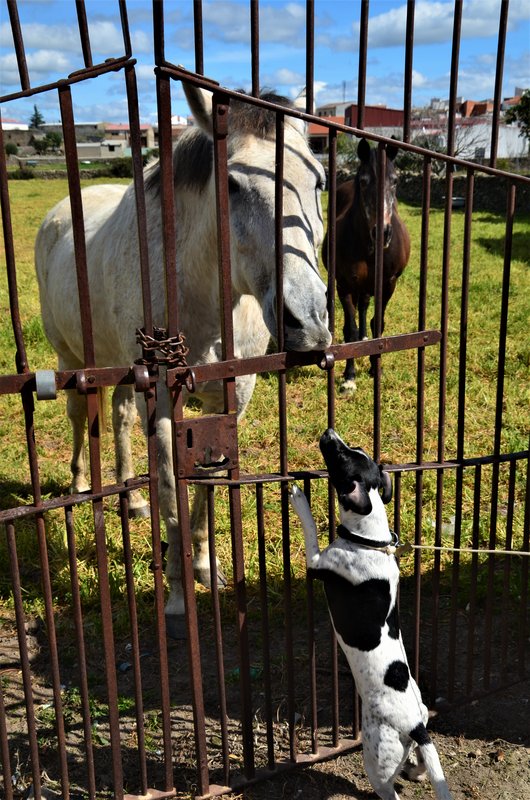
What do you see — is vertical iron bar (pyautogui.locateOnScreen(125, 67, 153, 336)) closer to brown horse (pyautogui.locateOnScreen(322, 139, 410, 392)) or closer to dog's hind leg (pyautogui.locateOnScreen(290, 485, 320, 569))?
dog's hind leg (pyautogui.locateOnScreen(290, 485, 320, 569))

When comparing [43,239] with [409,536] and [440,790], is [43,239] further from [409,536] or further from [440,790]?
[440,790]

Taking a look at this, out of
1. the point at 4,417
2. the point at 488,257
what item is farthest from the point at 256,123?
the point at 488,257

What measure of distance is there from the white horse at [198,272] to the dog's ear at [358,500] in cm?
49

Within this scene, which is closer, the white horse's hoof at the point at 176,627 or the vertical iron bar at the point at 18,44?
the vertical iron bar at the point at 18,44

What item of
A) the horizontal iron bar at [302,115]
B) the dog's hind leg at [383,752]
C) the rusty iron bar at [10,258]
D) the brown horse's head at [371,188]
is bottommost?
the dog's hind leg at [383,752]

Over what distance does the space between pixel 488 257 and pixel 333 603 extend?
13024mm

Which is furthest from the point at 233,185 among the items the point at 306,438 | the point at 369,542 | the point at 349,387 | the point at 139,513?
the point at 349,387

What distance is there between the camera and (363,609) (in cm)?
235

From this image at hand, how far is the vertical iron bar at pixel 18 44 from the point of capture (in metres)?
2.05

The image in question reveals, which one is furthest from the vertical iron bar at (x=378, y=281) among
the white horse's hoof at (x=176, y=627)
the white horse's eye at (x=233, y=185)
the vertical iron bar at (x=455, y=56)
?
the white horse's hoof at (x=176, y=627)

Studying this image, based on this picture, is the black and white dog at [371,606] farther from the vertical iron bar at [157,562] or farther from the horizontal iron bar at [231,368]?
the vertical iron bar at [157,562]

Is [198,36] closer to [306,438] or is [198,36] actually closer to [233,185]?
[233,185]

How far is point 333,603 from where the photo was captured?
2441 millimetres

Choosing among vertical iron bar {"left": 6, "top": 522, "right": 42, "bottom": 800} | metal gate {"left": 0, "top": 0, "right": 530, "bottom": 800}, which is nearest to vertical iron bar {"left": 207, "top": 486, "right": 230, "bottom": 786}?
metal gate {"left": 0, "top": 0, "right": 530, "bottom": 800}
